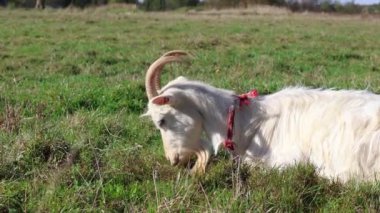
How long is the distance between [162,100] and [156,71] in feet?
1.17

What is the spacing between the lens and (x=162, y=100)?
5.90 metres

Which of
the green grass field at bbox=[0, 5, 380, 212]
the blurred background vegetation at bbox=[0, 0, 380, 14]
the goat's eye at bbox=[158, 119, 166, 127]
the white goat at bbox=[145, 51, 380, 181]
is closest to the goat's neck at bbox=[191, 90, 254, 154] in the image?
the white goat at bbox=[145, 51, 380, 181]

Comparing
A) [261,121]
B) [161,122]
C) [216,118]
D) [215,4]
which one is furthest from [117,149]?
[215,4]

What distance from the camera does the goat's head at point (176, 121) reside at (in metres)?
5.98

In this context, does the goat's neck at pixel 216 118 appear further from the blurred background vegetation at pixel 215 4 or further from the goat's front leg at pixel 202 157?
the blurred background vegetation at pixel 215 4

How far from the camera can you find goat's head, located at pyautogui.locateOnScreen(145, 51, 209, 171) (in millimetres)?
5977

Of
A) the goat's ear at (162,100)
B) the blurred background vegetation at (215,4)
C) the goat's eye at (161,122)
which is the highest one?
the goat's ear at (162,100)

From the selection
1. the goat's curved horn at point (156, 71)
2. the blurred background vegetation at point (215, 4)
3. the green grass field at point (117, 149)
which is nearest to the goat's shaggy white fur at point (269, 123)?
the goat's curved horn at point (156, 71)

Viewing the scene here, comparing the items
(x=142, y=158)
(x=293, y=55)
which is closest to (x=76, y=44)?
(x=293, y=55)

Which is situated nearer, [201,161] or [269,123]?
[201,161]

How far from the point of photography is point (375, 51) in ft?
63.8

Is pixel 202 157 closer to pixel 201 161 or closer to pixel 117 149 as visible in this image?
pixel 201 161

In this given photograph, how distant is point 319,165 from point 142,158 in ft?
5.41

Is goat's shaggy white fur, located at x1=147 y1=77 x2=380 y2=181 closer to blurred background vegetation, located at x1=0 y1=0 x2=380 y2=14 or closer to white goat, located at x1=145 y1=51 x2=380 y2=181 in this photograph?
white goat, located at x1=145 y1=51 x2=380 y2=181
